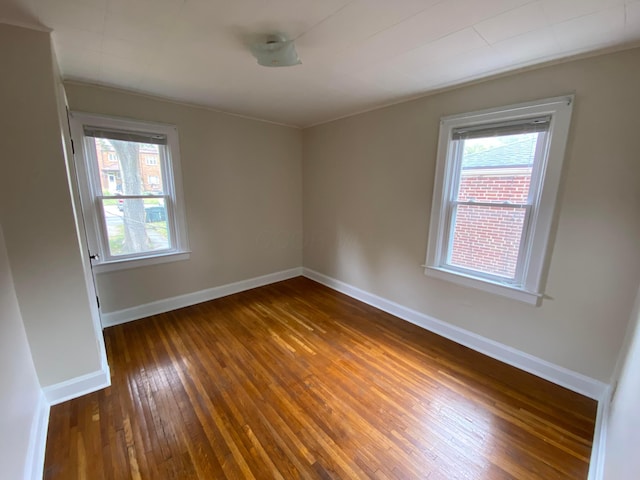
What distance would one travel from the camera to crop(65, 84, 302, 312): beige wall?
9.28ft

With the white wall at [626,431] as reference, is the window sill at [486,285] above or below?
above

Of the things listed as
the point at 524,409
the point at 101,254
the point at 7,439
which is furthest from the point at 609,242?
the point at 101,254

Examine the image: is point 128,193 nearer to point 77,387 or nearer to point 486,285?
point 77,387

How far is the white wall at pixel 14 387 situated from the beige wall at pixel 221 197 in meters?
1.28

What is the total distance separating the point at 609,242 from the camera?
180 centimetres

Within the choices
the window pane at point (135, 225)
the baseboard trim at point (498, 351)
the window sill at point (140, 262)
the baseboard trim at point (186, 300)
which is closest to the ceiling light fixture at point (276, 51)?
the window pane at point (135, 225)

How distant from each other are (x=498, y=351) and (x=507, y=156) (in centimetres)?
167

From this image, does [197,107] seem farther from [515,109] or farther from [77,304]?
[515,109]

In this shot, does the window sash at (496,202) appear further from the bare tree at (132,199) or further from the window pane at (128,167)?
the bare tree at (132,199)

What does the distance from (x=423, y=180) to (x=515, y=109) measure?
0.89m

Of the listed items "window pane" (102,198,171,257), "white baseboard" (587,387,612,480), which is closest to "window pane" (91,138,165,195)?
"window pane" (102,198,171,257)

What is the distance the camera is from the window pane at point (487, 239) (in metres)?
2.23

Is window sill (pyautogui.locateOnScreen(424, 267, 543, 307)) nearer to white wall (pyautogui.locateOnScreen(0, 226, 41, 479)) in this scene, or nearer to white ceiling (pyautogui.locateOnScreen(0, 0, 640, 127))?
white ceiling (pyautogui.locateOnScreen(0, 0, 640, 127))

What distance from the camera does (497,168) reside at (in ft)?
7.41
